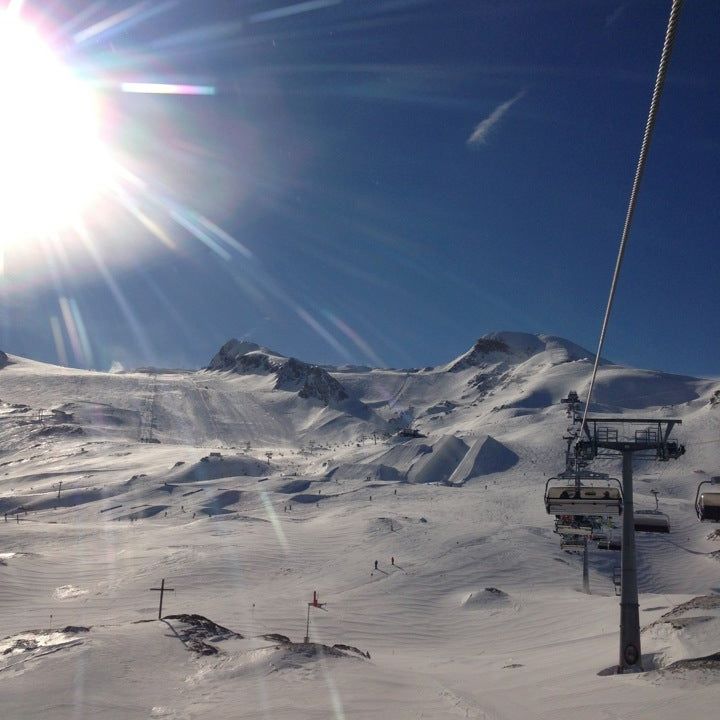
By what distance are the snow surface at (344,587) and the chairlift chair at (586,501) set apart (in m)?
3.78

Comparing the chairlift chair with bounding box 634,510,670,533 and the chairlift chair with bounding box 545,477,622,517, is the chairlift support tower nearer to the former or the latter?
the chairlift chair with bounding box 545,477,622,517

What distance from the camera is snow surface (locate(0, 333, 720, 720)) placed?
39.4 feet

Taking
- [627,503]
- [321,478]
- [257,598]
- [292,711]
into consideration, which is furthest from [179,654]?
[321,478]

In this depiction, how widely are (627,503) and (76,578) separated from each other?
1286 inches

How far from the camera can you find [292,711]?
11.0m

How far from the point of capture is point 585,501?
56.2 feet

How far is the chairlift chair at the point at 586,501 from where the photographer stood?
16906mm

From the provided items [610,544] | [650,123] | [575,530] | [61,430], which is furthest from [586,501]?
[61,430]

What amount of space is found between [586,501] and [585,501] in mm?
29

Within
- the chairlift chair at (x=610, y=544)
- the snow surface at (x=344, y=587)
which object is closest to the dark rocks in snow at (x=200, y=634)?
the snow surface at (x=344, y=587)

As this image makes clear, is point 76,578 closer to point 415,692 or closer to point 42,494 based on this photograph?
point 415,692

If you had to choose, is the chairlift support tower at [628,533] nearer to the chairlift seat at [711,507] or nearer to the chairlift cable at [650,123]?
the chairlift seat at [711,507]

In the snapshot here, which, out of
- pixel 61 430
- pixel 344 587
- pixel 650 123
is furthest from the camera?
pixel 61 430

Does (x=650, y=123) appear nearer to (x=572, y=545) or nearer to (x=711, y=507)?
(x=711, y=507)
